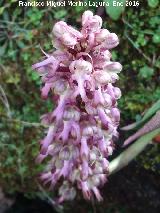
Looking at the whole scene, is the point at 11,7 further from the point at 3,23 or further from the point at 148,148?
the point at 148,148

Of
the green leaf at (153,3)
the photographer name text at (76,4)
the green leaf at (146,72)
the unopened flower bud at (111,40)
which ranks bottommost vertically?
the green leaf at (146,72)

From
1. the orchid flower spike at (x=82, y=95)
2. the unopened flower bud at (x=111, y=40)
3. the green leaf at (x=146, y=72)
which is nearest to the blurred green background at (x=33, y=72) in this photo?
the green leaf at (x=146, y=72)

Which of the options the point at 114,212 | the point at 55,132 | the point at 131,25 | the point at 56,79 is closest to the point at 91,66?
the point at 56,79

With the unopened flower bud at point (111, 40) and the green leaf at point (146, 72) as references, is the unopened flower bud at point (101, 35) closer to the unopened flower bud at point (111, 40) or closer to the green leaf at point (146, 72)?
the unopened flower bud at point (111, 40)

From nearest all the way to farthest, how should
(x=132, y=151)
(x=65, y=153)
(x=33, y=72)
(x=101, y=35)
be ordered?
(x=101, y=35), (x=65, y=153), (x=132, y=151), (x=33, y=72)

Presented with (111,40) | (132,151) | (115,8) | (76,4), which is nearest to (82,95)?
(111,40)

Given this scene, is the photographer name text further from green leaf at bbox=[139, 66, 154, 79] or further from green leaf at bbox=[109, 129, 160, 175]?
green leaf at bbox=[109, 129, 160, 175]

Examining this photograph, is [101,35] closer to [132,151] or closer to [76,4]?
[132,151]
